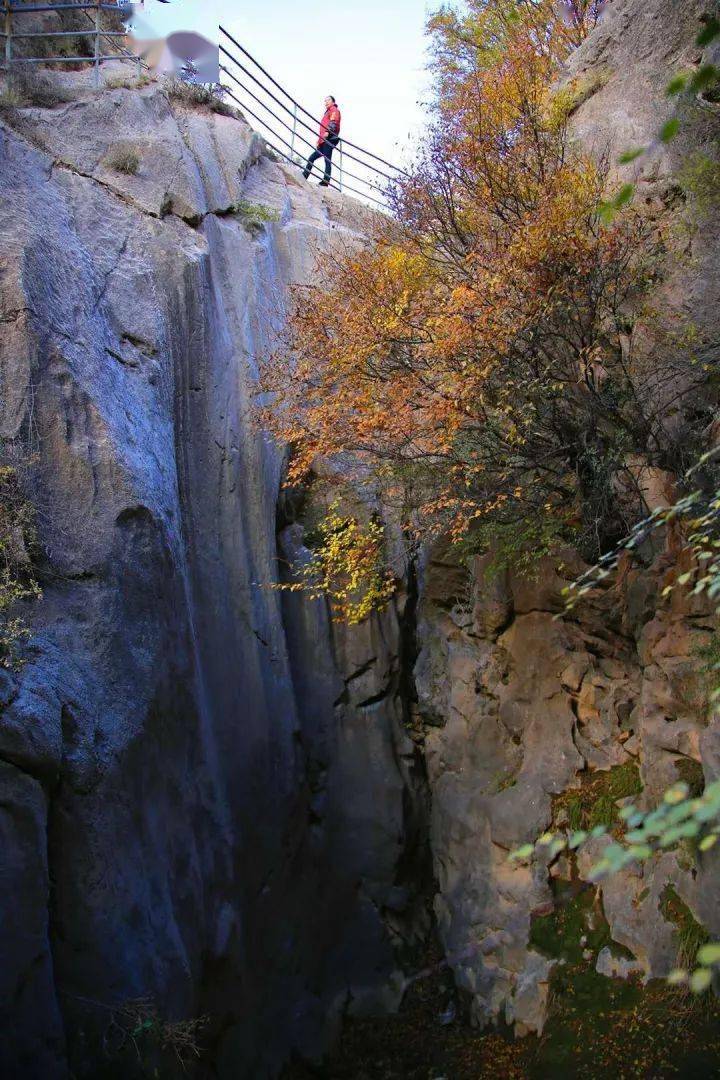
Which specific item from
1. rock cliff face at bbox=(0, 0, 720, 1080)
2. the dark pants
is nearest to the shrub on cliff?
rock cliff face at bbox=(0, 0, 720, 1080)

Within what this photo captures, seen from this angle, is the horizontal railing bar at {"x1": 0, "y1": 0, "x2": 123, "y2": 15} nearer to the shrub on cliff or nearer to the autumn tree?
the autumn tree

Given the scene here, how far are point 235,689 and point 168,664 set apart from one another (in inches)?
82.4

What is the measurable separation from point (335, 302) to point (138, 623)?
5231 millimetres

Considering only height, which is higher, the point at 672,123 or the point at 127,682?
the point at 672,123

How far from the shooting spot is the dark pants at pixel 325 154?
18094 millimetres

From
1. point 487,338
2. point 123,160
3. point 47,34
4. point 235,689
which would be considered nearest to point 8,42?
point 47,34

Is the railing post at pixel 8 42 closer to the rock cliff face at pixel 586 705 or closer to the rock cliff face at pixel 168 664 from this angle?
the rock cliff face at pixel 168 664

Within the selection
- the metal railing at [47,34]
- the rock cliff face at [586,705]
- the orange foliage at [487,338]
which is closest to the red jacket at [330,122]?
the metal railing at [47,34]

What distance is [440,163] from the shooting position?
1168 centimetres

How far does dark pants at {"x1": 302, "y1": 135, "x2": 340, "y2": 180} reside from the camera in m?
18.1

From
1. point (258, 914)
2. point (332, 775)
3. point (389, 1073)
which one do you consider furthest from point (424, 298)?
point (389, 1073)

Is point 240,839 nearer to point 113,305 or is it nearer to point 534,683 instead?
point 534,683

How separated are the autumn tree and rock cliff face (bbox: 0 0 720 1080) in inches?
32.0

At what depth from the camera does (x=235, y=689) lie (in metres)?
12.0
